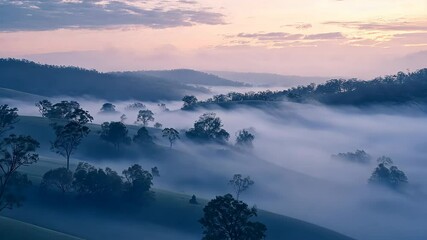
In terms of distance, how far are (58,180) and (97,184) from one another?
7619 millimetres

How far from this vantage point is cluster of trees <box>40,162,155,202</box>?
4645 inches

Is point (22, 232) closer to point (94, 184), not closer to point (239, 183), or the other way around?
point (94, 184)

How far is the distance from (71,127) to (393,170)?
108918mm

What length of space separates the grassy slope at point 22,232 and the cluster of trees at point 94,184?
3016 cm

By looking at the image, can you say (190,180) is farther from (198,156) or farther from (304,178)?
(304,178)

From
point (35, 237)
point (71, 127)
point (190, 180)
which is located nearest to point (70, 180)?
point (71, 127)

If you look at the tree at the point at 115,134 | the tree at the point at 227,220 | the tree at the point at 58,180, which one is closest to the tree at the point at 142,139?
the tree at the point at 115,134

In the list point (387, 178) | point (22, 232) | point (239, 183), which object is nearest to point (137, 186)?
point (22, 232)

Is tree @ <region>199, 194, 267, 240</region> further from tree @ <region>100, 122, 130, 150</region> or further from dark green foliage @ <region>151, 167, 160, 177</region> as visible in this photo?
tree @ <region>100, 122, 130, 150</region>

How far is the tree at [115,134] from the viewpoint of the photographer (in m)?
178

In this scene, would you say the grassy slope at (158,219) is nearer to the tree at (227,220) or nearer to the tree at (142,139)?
the tree at (227,220)

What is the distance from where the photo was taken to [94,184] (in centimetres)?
11850

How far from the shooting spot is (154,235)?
108 meters

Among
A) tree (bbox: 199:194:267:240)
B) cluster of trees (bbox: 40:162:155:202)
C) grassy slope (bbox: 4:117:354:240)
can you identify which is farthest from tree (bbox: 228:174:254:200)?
tree (bbox: 199:194:267:240)
